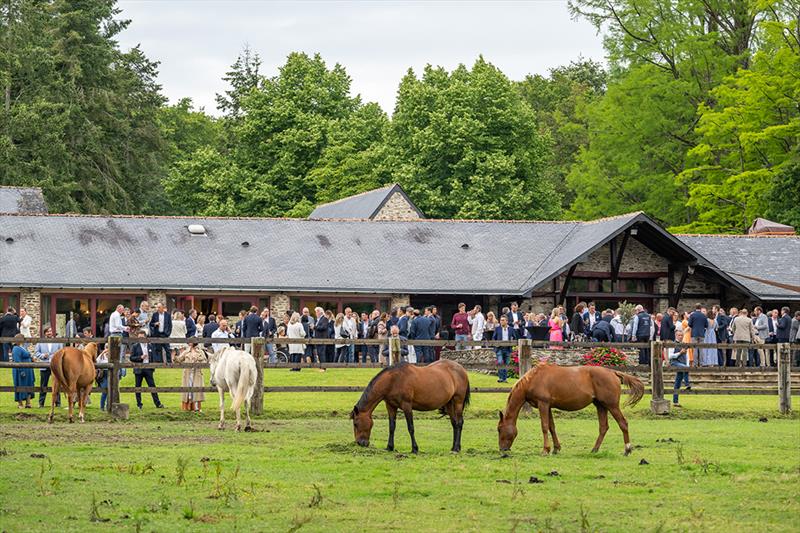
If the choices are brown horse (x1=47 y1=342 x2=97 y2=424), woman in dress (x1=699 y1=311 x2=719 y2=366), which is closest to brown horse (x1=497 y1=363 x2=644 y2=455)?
brown horse (x1=47 y1=342 x2=97 y2=424)

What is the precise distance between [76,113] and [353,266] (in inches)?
1096

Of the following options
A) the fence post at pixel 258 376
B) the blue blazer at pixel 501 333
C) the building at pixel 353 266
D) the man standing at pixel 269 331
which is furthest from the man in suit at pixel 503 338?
the fence post at pixel 258 376

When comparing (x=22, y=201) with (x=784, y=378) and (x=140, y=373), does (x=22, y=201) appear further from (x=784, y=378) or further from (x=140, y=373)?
(x=784, y=378)

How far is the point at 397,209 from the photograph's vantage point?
5500 centimetres

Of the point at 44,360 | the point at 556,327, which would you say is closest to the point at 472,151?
the point at 556,327

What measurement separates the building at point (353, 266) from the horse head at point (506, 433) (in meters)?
25.1

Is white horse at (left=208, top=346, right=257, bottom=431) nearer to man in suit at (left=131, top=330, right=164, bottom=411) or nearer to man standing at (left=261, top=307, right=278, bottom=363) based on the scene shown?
man in suit at (left=131, top=330, right=164, bottom=411)

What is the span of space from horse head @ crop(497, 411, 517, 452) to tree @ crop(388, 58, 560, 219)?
4419 centimetres

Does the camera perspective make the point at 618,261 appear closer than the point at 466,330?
No

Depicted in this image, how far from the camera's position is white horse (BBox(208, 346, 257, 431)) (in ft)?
65.4

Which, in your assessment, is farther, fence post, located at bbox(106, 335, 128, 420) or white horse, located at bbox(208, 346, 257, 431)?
fence post, located at bbox(106, 335, 128, 420)

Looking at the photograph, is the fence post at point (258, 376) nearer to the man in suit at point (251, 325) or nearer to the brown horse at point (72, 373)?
the brown horse at point (72, 373)

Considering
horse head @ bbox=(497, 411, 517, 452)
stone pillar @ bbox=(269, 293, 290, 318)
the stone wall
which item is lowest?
horse head @ bbox=(497, 411, 517, 452)

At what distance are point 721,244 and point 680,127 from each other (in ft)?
50.3
